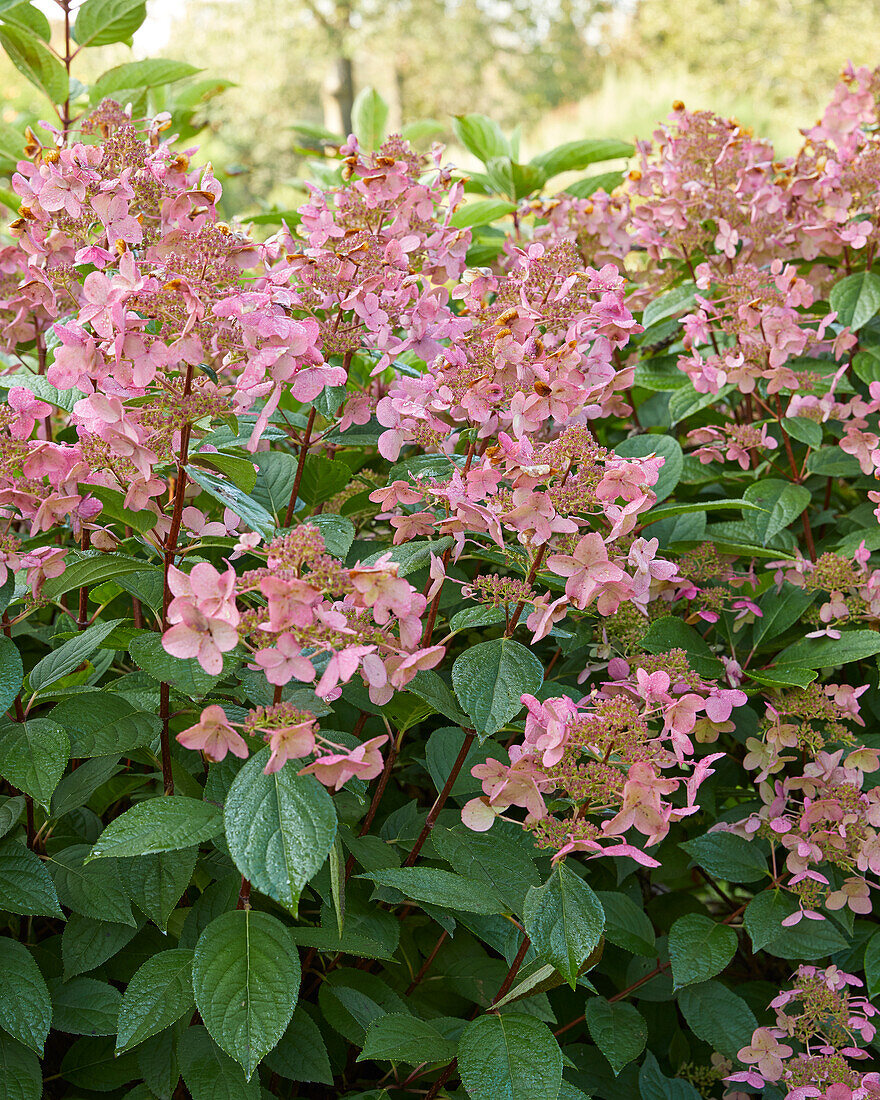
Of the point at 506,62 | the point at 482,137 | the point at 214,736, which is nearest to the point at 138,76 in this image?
the point at 482,137

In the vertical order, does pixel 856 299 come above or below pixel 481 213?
below

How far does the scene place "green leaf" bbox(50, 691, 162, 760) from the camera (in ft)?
3.45

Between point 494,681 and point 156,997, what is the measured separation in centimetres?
50

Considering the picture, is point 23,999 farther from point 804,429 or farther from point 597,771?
point 804,429

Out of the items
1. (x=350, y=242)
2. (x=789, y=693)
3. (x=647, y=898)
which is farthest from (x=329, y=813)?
(x=647, y=898)

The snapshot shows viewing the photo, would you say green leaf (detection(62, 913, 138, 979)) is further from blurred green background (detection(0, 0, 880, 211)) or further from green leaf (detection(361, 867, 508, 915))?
blurred green background (detection(0, 0, 880, 211))

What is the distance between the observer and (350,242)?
1.30 m

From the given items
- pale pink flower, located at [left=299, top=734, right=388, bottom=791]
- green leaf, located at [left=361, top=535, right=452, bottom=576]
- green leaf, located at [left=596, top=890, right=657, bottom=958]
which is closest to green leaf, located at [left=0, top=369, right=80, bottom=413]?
green leaf, located at [left=361, top=535, right=452, bottom=576]

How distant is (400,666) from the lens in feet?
3.06

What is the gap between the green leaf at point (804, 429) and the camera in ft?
5.19

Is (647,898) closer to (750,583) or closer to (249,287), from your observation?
(750,583)

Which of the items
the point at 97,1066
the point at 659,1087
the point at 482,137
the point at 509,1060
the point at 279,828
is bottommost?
the point at 659,1087

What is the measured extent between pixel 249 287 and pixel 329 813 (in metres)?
0.69

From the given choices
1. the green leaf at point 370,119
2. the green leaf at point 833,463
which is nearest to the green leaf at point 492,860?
the green leaf at point 833,463
